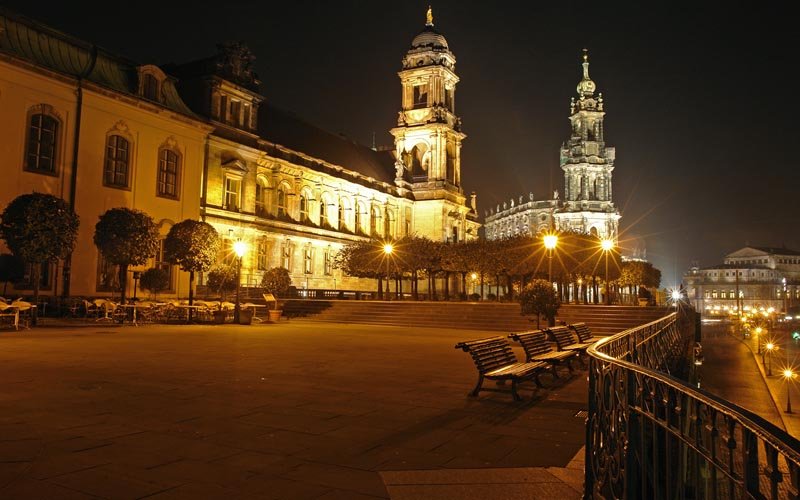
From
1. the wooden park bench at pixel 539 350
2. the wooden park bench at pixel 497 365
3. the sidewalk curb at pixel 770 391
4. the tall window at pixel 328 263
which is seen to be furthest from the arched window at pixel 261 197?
the wooden park bench at pixel 497 365

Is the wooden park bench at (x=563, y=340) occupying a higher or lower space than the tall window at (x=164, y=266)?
lower

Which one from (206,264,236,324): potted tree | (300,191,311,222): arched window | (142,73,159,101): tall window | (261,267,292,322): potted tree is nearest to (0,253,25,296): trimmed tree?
(206,264,236,324): potted tree

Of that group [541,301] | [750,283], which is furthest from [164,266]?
[750,283]

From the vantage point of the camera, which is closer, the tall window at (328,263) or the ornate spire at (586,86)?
the tall window at (328,263)

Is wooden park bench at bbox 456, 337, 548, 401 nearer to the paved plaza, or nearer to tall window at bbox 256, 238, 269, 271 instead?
the paved plaza

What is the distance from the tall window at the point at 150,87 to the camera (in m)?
36.6

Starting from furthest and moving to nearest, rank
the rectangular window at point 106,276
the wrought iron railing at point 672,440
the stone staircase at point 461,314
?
1. the rectangular window at point 106,276
2. the stone staircase at point 461,314
3. the wrought iron railing at point 672,440

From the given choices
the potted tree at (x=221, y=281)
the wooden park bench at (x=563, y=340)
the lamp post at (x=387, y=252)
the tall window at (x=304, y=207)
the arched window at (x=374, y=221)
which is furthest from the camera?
the arched window at (x=374, y=221)

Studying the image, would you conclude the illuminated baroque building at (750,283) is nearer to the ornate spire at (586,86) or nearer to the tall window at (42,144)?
the ornate spire at (586,86)

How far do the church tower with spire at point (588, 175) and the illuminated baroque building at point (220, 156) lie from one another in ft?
123

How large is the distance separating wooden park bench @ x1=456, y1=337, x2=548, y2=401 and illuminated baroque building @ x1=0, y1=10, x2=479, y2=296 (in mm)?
26687

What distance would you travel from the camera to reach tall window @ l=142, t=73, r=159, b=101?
36625 mm

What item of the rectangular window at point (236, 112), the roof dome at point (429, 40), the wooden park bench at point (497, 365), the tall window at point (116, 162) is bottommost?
the wooden park bench at point (497, 365)

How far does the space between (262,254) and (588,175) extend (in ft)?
268
